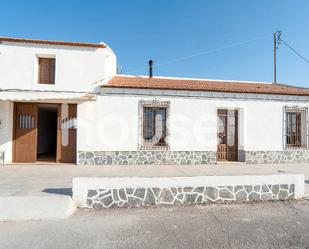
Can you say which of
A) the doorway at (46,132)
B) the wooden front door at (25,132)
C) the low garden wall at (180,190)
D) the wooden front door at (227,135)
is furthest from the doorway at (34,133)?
the wooden front door at (227,135)

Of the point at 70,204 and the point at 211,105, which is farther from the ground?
the point at 211,105

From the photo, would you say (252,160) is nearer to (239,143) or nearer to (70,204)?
(239,143)

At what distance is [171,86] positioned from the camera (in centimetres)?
1205

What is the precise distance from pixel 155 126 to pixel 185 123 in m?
1.74

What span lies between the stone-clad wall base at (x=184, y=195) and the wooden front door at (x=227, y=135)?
673 cm

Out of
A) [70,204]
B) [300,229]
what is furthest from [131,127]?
[300,229]

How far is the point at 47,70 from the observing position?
39.1ft

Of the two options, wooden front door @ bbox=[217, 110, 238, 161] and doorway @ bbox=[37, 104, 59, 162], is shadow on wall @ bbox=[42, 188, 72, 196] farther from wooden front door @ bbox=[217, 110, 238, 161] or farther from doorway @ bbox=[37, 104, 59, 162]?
doorway @ bbox=[37, 104, 59, 162]

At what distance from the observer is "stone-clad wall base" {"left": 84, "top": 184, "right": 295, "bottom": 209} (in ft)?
18.2

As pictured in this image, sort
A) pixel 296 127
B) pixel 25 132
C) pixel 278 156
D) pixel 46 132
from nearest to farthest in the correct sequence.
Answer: pixel 25 132 → pixel 278 156 → pixel 296 127 → pixel 46 132

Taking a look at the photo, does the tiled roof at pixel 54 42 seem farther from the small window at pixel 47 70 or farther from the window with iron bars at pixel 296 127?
the window with iron bars at pixel 296 127

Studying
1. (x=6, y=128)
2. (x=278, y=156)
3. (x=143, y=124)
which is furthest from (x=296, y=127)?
(x=6, y=128)

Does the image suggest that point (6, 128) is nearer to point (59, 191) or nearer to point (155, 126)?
point (59, 191)

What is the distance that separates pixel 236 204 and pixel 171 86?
25.2 ft
